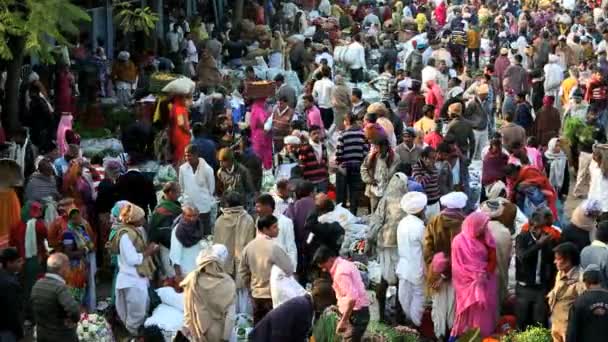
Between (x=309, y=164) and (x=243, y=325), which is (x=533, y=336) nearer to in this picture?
(x=243, y=325)

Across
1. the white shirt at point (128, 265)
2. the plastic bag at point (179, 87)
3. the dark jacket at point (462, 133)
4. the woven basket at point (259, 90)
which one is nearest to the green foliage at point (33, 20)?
the plastic bag at point (179, 87)

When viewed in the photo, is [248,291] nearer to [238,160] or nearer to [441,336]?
[441,336]

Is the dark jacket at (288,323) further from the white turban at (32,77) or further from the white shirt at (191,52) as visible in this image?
the white shirt at (191,52)

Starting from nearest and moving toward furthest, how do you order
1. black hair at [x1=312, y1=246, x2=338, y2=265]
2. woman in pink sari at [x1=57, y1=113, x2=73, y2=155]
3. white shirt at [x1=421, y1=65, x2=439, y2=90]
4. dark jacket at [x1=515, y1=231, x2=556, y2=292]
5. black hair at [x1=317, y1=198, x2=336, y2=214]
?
1. black hair at [x1=312, y1=246, x2=338, y2=265]
2. dark jacket at [x1=515, y1=231, x2=556, y2=292]
3. black hair at [x1=317, y1=198, x2=336, y2=214]
4. woman in pink sari at [x1=57, y1=113, x2=73, y2=155]
5. white shirt at [x1=421, y1=65, x2=439, y2=90]

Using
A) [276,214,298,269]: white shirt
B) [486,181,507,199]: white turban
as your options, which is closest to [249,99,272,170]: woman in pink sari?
[486,181,507,199]: white turban

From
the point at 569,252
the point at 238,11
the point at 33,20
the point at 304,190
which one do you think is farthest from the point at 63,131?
the point at 238,11

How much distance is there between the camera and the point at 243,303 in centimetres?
1192

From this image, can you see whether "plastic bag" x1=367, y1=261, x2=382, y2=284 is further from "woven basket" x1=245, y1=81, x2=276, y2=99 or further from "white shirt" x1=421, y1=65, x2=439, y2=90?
"white shirt" x1=421, y1=65, x2=439, y2=90

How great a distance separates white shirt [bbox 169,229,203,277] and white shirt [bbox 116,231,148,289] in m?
0.38

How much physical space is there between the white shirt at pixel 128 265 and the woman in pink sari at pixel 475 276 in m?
2.96

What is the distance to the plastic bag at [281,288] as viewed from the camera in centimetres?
1045

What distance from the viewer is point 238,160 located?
14156 mm

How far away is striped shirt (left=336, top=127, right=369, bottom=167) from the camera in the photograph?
15.0 meters

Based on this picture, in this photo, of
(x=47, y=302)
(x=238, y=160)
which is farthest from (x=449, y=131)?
(x=47, y=302)
